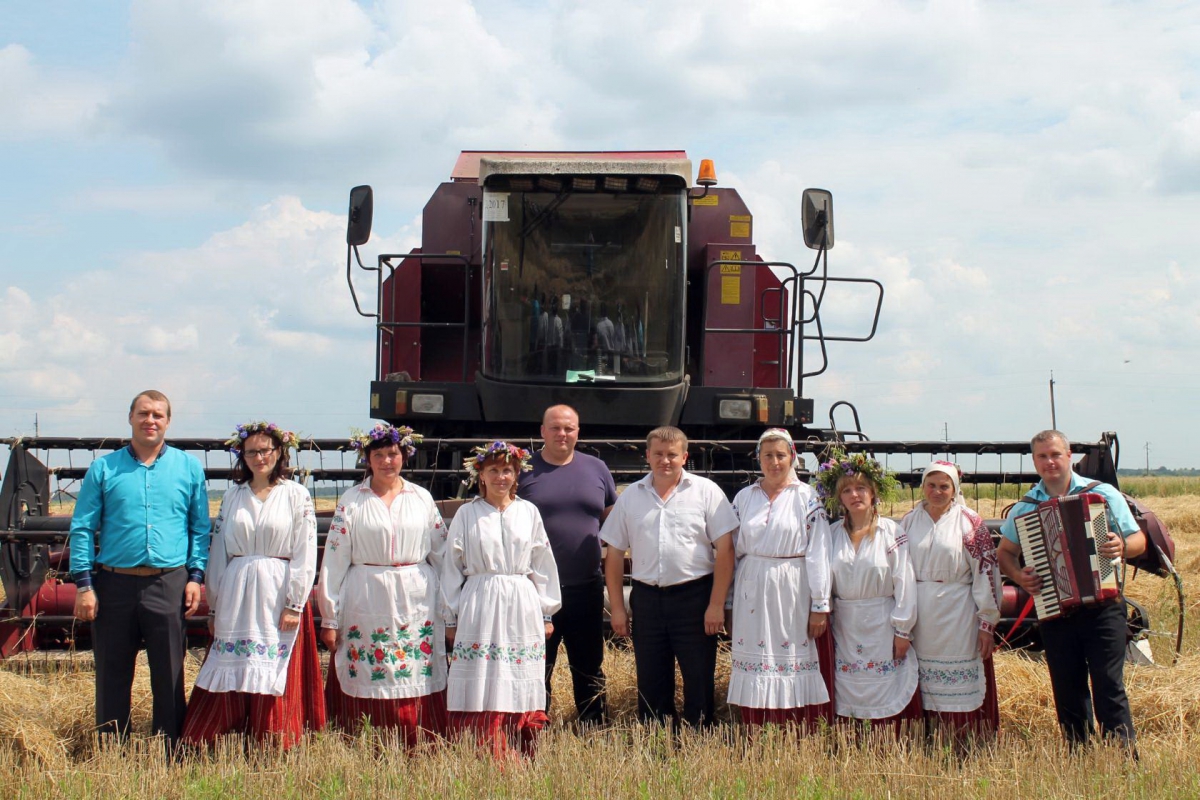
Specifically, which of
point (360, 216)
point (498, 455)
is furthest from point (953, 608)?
point (360, 216)

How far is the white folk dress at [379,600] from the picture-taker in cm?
494

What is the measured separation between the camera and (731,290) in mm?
9508

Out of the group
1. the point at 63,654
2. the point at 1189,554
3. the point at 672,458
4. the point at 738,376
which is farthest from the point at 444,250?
the point at 1189,554

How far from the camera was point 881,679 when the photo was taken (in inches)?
197

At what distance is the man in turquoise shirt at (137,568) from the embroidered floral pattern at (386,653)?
73 cm

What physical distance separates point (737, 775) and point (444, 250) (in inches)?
251

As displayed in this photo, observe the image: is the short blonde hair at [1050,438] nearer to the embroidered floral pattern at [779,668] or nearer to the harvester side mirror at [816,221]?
the embroidered floral pattern at [779,668]

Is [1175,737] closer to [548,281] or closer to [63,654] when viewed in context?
[548,281]

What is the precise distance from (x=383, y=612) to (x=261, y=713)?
66cm

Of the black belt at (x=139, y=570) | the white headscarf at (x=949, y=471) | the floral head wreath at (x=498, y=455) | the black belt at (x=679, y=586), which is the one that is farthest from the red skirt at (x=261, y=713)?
the white headscarf at (x=949, y=471)

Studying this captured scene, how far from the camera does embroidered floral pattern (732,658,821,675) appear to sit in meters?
5.01

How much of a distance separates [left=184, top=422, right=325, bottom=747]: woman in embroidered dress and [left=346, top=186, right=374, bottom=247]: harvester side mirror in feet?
12.8

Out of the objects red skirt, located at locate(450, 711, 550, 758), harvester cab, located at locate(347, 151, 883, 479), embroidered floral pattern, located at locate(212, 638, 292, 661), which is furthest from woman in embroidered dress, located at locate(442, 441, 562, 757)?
harvester cab, located at locate(347, 151, 883, 479)

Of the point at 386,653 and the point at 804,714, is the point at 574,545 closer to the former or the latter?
the point at 386,653
